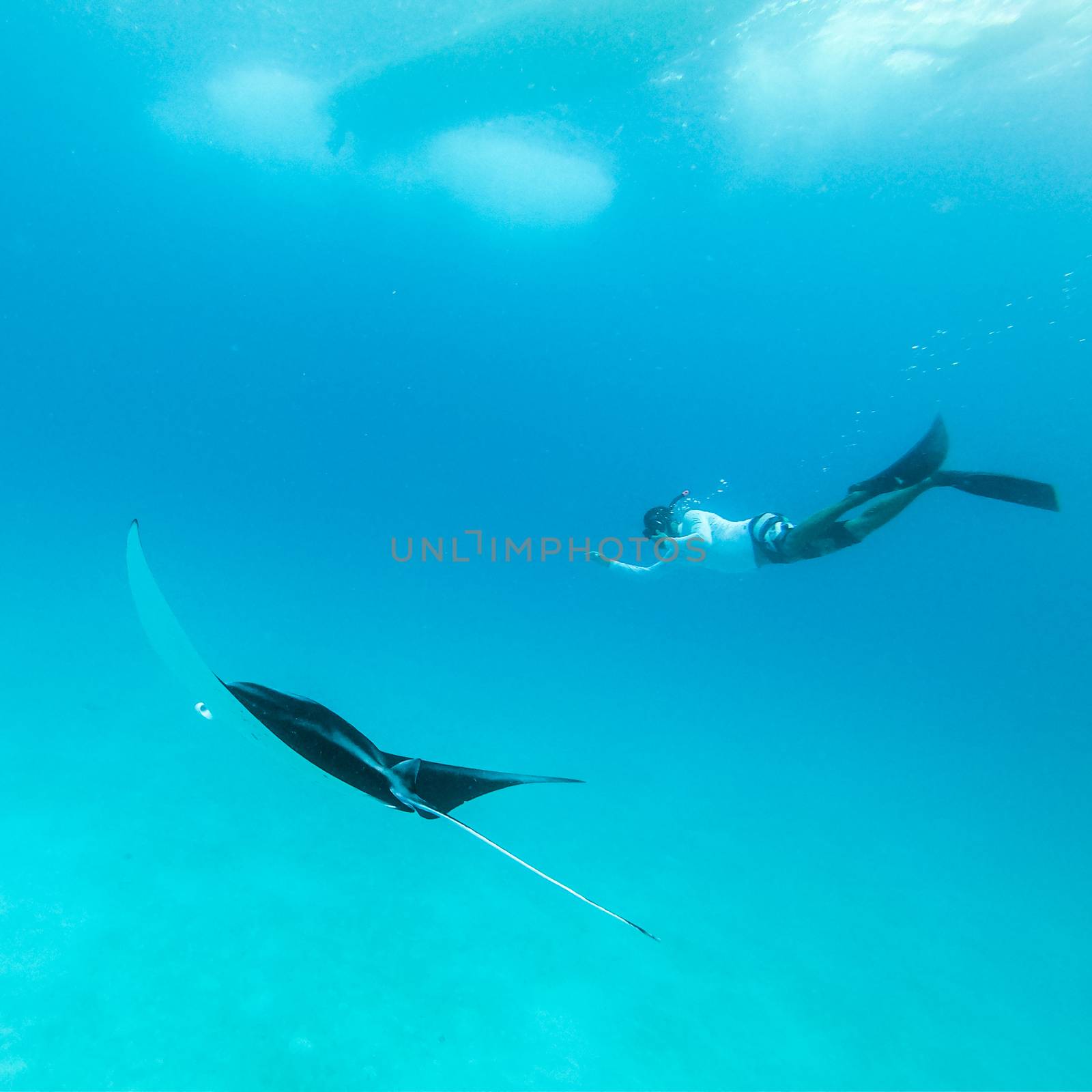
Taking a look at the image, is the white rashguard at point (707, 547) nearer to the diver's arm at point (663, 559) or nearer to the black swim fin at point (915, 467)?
the diver's arm at point (663, 559)

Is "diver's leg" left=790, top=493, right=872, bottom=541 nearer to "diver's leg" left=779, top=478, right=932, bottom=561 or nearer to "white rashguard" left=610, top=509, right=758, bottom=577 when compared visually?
"diver's leg" left=779, top=478, right=932, bottom=561

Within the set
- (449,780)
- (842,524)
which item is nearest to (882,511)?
(842,524)

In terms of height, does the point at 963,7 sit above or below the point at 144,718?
above

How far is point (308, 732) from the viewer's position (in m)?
3.14

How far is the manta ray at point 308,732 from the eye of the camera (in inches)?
113

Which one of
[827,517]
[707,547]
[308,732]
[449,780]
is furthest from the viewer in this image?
[707,547]

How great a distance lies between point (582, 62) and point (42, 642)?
16821 millimetres

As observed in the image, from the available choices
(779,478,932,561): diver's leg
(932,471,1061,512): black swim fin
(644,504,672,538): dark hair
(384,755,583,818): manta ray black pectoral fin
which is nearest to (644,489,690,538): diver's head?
(644,504,672,538): dark hair

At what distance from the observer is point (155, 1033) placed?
193 inches

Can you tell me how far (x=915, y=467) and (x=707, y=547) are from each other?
2.18m

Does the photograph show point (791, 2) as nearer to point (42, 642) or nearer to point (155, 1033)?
point (155, 1033)

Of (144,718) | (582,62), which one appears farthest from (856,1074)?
(582,62)

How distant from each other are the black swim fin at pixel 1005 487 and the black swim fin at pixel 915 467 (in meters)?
0.22

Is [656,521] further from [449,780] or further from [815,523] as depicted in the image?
[449,780]
